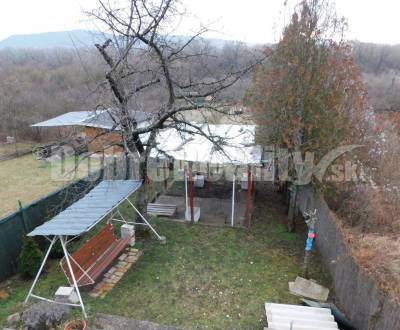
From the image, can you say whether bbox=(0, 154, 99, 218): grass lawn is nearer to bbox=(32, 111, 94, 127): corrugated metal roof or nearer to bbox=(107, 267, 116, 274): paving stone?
bbox=(32, 111, 94, 127): corrugated metal roof

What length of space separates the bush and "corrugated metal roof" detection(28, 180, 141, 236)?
1110 millimetres

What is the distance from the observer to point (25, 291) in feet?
22.4

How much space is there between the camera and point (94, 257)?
7.18m

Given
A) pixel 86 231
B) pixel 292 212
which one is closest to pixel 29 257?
pixel 86 231

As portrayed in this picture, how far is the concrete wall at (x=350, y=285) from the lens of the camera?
4.49m

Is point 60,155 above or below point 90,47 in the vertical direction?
below

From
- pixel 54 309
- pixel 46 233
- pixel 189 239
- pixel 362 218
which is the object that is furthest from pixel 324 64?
pixel 54 309

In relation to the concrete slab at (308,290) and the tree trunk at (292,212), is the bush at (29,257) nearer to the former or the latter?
the concrete slab at (308,290)

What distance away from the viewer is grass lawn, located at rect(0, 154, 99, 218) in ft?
40.8

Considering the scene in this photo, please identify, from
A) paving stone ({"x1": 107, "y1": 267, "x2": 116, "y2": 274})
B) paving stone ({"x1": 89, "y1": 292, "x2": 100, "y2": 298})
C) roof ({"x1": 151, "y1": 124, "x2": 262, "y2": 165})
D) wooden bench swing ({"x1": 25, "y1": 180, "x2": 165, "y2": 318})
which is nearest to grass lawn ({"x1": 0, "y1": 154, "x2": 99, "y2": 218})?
wooden bench swing ({"x1": 25, "y1": 180, "x2": 165, "y2": 318})

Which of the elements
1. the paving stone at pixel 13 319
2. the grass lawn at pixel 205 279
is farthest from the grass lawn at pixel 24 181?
the paving stone at pixel 13 319

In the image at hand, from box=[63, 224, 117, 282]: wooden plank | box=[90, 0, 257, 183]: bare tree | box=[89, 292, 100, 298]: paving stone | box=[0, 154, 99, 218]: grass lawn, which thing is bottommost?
box=[0, 154, 99, 218]: grass lawn

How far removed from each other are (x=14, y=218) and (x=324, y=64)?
8369 millimetres

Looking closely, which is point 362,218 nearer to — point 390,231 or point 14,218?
point 390,231
